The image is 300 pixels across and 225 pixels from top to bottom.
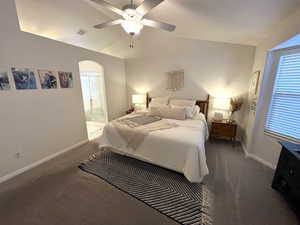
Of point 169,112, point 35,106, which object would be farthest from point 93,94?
point 169,112

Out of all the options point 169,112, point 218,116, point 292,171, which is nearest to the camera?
point 292,171

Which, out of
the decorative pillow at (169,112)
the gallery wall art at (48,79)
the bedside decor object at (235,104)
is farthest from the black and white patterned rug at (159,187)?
the bedside decor object at (235,104)

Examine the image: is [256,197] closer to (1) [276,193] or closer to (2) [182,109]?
(1) [276,193]

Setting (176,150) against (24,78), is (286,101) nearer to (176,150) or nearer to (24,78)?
(176,150)

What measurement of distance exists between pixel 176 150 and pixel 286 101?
2094 mm

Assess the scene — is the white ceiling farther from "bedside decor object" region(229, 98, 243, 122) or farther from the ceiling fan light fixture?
"bedside decor object" region(229, 98, 243, 122)

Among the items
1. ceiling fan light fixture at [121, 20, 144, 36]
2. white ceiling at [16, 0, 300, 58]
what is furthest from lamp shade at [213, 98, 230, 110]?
ceiling fan light fixture at [121, 20, 144, 36]

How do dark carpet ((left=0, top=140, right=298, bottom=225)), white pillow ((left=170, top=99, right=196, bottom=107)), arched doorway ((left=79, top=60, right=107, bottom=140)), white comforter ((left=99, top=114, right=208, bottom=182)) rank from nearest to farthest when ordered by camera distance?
dark carpet ((left=0, top=140, right=298, bottom=225)) < white comforter ((left=99, top=114, right=208, bottom=182)) < white pillow ((left=170, top=99, right=196, bottom=107)) < arched doorway ((left=79, top=60, right=107, bottom=140))

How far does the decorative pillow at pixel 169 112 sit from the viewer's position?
3.20 meters

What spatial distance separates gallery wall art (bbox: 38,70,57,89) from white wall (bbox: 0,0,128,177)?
0.27 feet

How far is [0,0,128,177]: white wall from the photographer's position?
2088mm

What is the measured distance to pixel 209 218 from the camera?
1557 mm

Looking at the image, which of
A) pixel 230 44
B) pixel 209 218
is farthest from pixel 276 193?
pixel 230 44

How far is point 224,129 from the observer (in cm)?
339
